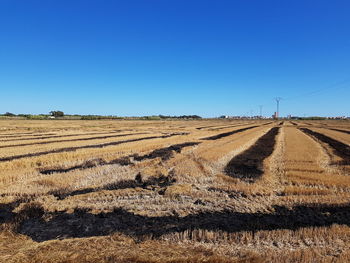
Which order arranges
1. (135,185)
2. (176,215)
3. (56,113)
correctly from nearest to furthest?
(176,215) < (135,185) < (56,113)

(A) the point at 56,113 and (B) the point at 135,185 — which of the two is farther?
(A) the point at 56,113

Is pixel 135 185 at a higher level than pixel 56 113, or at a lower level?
lower

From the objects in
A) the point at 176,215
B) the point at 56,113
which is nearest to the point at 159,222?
A: the point at 176,215

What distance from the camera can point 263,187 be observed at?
1018 centimetres

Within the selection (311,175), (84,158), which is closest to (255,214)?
(311,175)

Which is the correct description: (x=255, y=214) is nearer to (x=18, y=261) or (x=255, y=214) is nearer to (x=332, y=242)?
(x=332, y=242)

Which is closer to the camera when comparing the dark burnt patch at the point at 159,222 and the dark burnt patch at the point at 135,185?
the dark burnt patch at the point at 159,222

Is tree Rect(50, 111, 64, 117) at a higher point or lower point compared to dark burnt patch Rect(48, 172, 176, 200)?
higher

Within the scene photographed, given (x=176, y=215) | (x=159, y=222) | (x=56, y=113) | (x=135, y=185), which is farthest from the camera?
(x=56, y=113)

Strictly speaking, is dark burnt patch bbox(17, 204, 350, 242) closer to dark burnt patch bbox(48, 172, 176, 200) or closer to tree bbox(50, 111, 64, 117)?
dark burnt patch bbox(48, 172, 176, 200)

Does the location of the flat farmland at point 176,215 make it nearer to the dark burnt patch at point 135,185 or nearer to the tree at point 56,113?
the dark burnt patch at point 135,185

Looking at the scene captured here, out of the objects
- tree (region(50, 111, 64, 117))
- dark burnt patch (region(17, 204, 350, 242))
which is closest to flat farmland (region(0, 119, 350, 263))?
dark burnt patch (region(17, 204, 350, 242))

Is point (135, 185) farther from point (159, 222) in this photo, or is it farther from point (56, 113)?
point (56, 113)

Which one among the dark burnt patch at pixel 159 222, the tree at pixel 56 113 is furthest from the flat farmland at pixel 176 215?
the tree at pixel 56 113
